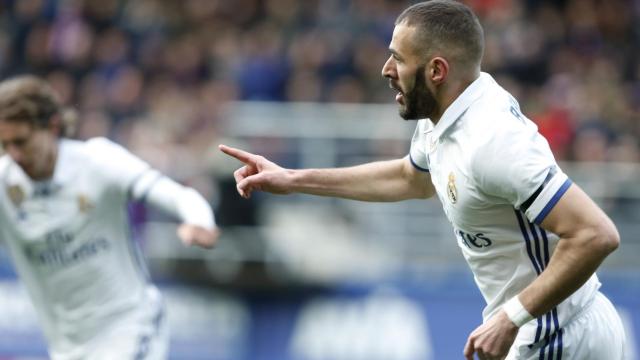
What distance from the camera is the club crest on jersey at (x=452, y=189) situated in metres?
4.58

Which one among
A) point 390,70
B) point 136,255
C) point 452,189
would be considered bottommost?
point 136,255

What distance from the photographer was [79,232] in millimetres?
6293

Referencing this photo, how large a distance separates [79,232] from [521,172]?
283 centimetres

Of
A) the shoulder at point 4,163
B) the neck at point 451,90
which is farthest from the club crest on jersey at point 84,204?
the neck at point 451,90

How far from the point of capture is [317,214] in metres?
11.9

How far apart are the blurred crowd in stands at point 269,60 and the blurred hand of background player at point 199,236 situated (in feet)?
20.6

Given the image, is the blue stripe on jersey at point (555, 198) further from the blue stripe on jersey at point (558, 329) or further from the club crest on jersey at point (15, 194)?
the club crest on jersey at point (15, 194)

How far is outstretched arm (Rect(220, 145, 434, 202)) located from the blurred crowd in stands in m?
6.82

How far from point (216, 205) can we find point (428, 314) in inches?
92.4

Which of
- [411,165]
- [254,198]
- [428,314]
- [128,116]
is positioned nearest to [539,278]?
[411,165]

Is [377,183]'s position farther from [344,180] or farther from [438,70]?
[438,70]

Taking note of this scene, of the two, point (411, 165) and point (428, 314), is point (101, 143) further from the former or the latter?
point (428, 314)

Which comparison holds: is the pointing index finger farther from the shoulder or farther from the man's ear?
the shoulder

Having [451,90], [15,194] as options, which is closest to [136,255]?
[15,194]
